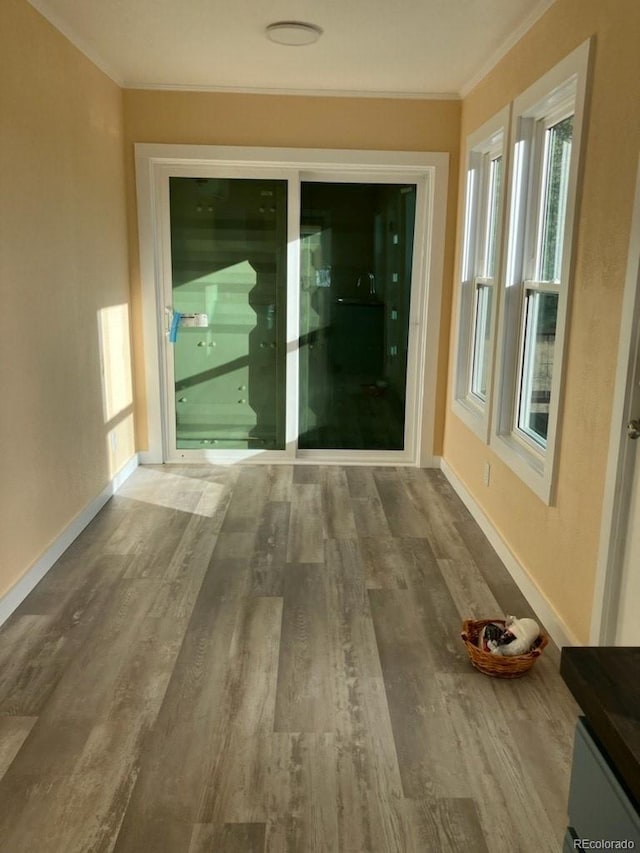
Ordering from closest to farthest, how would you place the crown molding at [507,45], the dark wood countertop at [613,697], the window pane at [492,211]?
the dark wood countertop at [613,697]
the crown molding at [507,45]
the window pane at [492,211]

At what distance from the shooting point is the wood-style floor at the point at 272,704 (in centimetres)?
185

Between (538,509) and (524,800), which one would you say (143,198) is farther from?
(524,800)

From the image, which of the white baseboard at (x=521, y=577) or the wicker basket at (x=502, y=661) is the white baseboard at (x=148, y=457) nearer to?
the white baseboard at (x=521, y=577)

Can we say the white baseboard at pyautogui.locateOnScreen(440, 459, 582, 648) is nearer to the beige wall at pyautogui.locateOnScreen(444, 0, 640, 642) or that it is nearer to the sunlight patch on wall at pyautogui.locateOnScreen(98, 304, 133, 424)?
the beige wall at pyautogui.locateOnScreen(444, 0, 640, 642)

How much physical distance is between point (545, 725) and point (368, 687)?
0.59 meters

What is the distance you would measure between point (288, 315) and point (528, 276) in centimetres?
194

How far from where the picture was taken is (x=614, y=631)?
7.74ft

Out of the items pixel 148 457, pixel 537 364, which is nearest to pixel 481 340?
pixel 537 364

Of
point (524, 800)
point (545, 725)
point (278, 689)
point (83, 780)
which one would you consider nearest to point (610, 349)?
point (545, 725)

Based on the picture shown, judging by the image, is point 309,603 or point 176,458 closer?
point 309,603

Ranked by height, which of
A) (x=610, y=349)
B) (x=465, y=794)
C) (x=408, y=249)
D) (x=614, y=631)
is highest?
(x=408, y=249)

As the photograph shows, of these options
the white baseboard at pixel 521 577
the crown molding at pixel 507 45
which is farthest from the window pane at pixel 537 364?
the crown molding at pixel 507 45

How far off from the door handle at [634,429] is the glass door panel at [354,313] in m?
2.93

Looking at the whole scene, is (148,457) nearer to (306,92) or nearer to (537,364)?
(306,92)
